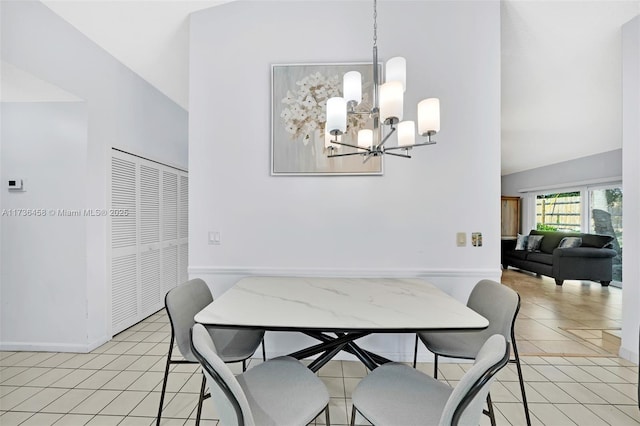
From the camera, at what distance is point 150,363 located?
224 cm

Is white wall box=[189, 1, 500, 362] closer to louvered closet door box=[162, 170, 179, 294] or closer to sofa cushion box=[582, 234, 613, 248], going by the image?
louvered closet door box=[162, 170, 179, 294]

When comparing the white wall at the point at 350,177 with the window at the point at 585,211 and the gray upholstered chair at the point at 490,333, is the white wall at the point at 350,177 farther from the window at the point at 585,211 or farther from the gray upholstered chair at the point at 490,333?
the window at the point at 585,211

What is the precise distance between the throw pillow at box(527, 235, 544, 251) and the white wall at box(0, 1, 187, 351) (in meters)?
7.06

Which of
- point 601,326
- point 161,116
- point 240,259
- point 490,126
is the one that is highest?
point 161,116

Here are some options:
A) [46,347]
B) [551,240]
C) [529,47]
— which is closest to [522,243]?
[551,240]

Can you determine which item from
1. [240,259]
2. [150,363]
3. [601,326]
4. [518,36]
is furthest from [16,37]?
[601,326]

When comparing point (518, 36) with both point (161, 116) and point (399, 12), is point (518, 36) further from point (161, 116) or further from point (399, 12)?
point (161, 116)

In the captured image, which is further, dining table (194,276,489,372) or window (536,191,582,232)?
window (536,191,582,232)

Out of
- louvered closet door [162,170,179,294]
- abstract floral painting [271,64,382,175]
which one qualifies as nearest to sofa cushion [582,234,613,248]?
abstract floral painting [271,64,382,175]

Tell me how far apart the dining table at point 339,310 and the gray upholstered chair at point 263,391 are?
208 millimetres

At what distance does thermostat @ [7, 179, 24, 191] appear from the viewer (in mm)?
2373

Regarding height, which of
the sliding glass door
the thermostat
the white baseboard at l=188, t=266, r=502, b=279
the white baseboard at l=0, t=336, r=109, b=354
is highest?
the thermostat

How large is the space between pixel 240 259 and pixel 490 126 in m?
2.21

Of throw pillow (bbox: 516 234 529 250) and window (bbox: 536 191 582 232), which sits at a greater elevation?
window (bbox: 536 191 582 232)
